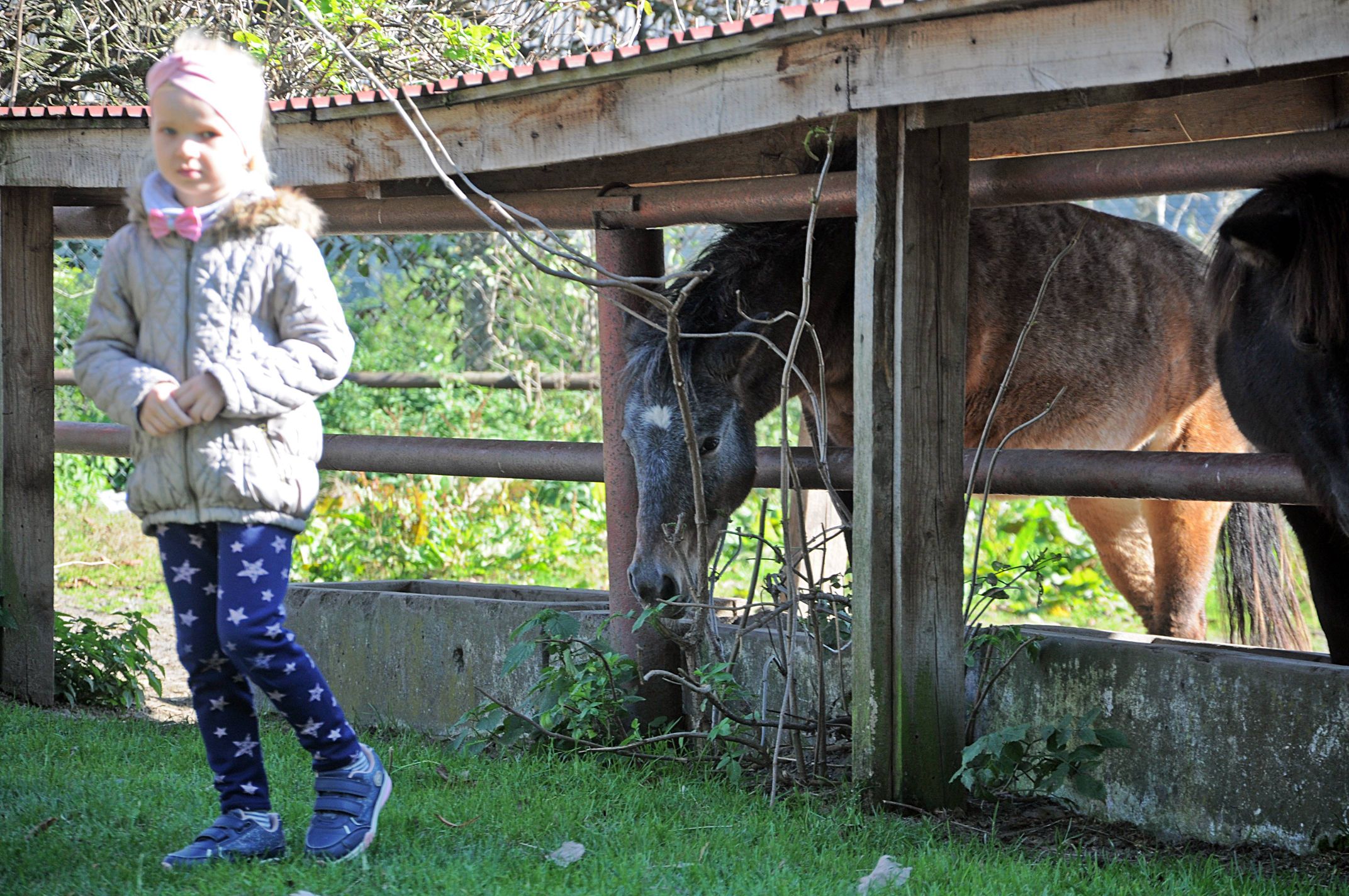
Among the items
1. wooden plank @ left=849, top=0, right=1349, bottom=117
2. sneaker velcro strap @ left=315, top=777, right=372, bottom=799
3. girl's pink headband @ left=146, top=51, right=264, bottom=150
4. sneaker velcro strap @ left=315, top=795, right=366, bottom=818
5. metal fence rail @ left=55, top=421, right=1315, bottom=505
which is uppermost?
wooden plank @ left=849, top=0, right=1349, bottom=117

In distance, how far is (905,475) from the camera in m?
3.40

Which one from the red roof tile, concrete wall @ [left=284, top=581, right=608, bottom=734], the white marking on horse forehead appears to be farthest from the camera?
concrete wall @ [left=284, top=581, right=608, bottom=734]

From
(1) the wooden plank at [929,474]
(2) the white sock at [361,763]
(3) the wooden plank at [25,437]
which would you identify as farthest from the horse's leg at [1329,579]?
(3) the wooden plank at [25,437]

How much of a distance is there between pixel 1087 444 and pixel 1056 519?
4.69 metres

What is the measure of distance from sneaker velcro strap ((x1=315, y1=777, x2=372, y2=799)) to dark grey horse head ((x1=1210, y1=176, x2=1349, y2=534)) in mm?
2588

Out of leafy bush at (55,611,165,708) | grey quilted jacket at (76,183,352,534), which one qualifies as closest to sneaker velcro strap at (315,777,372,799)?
grey quilted jacket at (76,183,352,534)

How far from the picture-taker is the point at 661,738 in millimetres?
3854

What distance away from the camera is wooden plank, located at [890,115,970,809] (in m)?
3.38

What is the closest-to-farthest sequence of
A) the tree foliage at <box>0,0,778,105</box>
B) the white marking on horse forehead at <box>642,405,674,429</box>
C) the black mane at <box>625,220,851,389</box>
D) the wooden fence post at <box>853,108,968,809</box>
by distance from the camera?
the wooden fence post at <box>853,108,968,809</box> → the white marking on horse forehead at <box>642,405,674,429</box> → the black mane at <box>625,220,851,389</box> → the tree foliage at <box>0,0,778,105</box>

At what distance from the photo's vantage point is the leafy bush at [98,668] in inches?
207

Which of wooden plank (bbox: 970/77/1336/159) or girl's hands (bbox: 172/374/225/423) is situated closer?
girl's hands (bbox: 172/374/225/423)

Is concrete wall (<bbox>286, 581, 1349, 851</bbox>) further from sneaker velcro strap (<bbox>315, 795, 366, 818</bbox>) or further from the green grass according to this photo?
sneaker velcro strap (<bbox>315, 795, 366, 818</bbox>)

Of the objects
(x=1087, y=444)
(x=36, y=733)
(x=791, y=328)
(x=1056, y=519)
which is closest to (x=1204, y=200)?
(x=1056, y=519)

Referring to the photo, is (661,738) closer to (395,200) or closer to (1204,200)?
(395,200)
